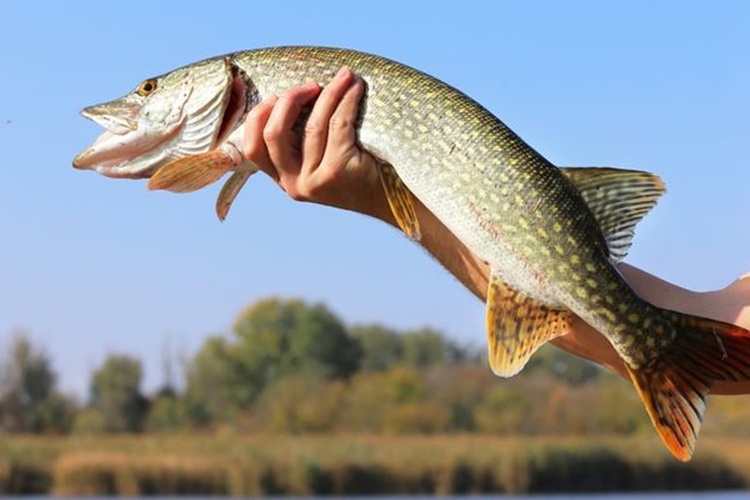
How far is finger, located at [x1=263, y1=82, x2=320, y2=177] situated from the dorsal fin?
2.05ft

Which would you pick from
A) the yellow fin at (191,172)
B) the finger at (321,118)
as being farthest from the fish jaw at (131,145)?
the finger at (321,118)

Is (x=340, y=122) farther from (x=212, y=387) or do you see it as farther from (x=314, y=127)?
(x=212, y=387)

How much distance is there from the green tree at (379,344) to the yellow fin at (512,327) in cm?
4574

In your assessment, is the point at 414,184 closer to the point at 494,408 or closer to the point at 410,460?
the point at 410,460

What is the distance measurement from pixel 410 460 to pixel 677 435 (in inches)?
816

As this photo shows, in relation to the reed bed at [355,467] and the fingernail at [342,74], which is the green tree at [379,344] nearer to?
the reed bed at [355,467]

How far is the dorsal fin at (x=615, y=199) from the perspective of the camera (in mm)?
2768

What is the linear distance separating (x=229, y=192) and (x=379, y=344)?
156ft

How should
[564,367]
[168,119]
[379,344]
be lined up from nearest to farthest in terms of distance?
[168,119] < [564,367] < [379,344]

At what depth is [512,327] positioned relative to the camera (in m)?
2.73

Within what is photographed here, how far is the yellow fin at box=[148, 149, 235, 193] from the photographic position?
2975 millimetres

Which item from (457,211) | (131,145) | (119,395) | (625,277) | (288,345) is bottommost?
(119,395)

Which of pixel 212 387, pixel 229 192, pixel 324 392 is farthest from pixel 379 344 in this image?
pixel 229 192

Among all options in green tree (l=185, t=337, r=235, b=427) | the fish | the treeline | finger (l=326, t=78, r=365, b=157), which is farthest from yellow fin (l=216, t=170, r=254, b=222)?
green tree (l=185, t=337, r=235, b=427)
